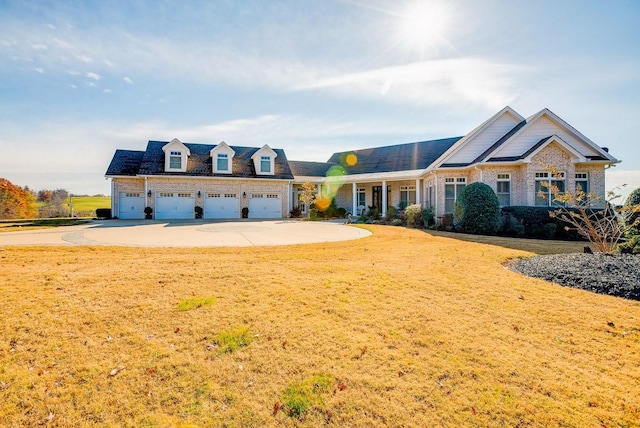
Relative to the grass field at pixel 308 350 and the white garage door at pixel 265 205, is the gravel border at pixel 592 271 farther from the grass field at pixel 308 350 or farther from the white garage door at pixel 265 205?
the white garage door at pixel 265 205

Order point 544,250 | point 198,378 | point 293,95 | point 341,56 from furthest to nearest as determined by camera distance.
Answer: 1. point 293,95
2. point 341,56
3. point 544,250
4. point 198,378

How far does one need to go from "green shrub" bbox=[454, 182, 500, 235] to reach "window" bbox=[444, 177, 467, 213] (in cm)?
394

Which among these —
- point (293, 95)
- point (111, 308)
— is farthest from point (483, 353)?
point (293, 95)

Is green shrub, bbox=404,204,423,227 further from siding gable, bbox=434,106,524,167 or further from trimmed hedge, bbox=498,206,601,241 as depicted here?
trimmed hedge, bbox=498,206,601,241

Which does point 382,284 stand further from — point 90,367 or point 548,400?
point 90,367

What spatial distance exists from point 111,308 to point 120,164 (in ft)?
81.7

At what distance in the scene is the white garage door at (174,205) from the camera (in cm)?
2345

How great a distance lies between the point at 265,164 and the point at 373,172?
968 centimetres

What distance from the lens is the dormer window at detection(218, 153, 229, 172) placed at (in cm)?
2498

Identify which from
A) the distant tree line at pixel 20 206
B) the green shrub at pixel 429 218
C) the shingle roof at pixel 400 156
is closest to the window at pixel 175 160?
the distant tree line at pixel 20 206

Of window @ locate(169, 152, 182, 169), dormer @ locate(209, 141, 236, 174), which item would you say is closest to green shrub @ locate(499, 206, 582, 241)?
dormer @ locate(209, 141, 236, 174)

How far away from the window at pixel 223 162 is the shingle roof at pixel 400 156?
37.4 ft

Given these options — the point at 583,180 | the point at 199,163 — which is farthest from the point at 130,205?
the point at 583,180

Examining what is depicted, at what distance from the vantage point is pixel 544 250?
942 cm
